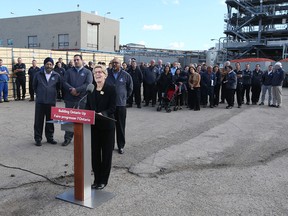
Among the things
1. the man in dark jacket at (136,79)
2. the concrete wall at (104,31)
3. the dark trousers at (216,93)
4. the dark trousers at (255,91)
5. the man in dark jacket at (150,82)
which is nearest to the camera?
the man in dark jacket at (136,79)

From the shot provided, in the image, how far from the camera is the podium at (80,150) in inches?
158

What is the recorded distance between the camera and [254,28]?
59875 millimetres

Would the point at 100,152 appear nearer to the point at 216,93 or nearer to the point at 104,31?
the point at 216,93

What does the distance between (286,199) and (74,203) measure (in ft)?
9.81

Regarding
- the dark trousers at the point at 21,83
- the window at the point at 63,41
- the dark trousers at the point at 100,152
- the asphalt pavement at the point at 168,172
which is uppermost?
the window at the point at 63,41

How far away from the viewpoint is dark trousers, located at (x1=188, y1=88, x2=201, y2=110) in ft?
42.1

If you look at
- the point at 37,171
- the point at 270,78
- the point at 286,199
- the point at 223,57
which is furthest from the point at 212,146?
the point at 223,57

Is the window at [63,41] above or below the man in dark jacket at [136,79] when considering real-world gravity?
above

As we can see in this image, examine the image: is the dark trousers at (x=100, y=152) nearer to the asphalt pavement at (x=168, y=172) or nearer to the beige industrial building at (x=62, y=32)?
the asphalt pavement at (x=168, y=172)

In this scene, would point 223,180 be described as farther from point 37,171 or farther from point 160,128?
point 160,128

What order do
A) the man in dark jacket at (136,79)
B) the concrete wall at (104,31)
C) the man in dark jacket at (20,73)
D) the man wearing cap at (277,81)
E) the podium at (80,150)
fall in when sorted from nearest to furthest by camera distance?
the podium at (80,150) < the man in dark jacket at (136,79) < the man wearing cap at (277,81) < the man in dark jacket at (20,73) < the concrete wall at (104,31)

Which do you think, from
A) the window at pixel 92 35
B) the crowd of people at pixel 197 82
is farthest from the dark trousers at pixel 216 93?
the window at pixel 92 35

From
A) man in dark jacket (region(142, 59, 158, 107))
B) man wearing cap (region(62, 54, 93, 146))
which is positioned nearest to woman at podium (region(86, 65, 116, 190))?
man wearing cap (region(62, 54, 93, 146))

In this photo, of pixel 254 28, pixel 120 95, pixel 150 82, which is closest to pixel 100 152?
pixel 120 95
